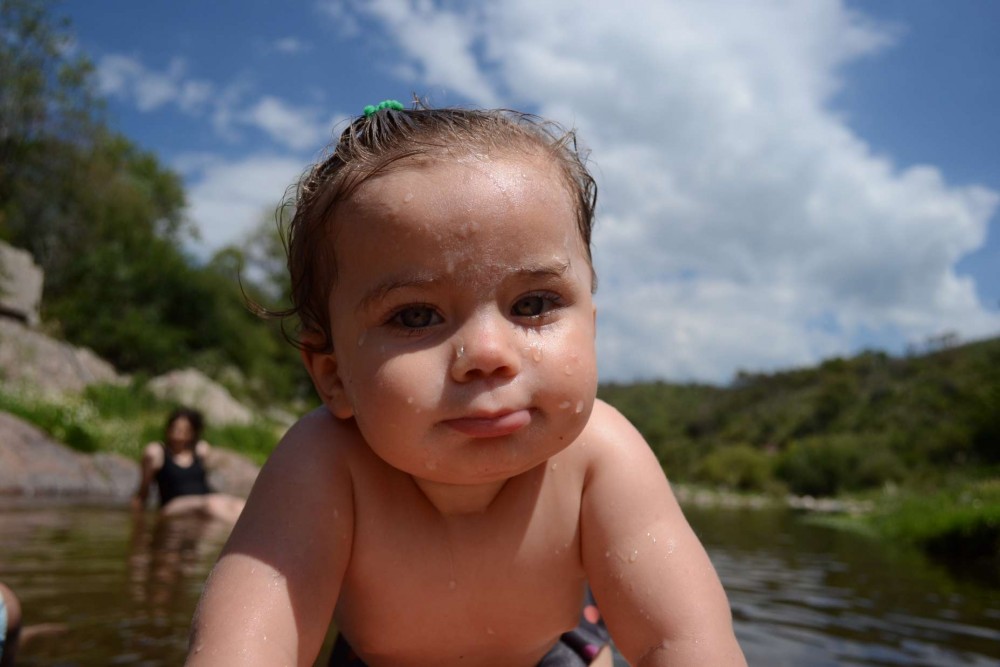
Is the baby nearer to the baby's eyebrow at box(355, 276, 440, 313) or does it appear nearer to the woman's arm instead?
the baby's eyebrow at box(355, 276, 440, 313)

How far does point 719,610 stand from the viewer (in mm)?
1499

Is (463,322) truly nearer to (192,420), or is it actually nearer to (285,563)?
(285,563)

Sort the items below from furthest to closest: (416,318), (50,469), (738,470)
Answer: (738,470), (50,469), (416,318)

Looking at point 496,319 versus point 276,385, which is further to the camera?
point 276,385

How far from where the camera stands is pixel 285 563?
1490 millimetres

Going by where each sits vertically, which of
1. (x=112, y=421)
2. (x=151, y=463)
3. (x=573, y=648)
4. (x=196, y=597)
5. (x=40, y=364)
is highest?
(x=40, y=364)

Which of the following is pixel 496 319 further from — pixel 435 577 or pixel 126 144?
pixel 126 144

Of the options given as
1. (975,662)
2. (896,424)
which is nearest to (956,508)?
(975,662)

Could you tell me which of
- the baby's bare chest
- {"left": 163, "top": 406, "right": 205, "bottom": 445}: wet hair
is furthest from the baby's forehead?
{"left": 163, "top": 406, "right": 205, "bottom": 445}: wet hair

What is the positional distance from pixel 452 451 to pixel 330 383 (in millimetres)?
420

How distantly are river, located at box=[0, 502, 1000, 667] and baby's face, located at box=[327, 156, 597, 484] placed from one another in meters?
1.50

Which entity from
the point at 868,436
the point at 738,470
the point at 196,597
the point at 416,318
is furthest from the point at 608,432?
the point at 738,470

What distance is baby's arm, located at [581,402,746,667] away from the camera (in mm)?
1468

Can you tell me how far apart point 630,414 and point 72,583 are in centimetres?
7691
